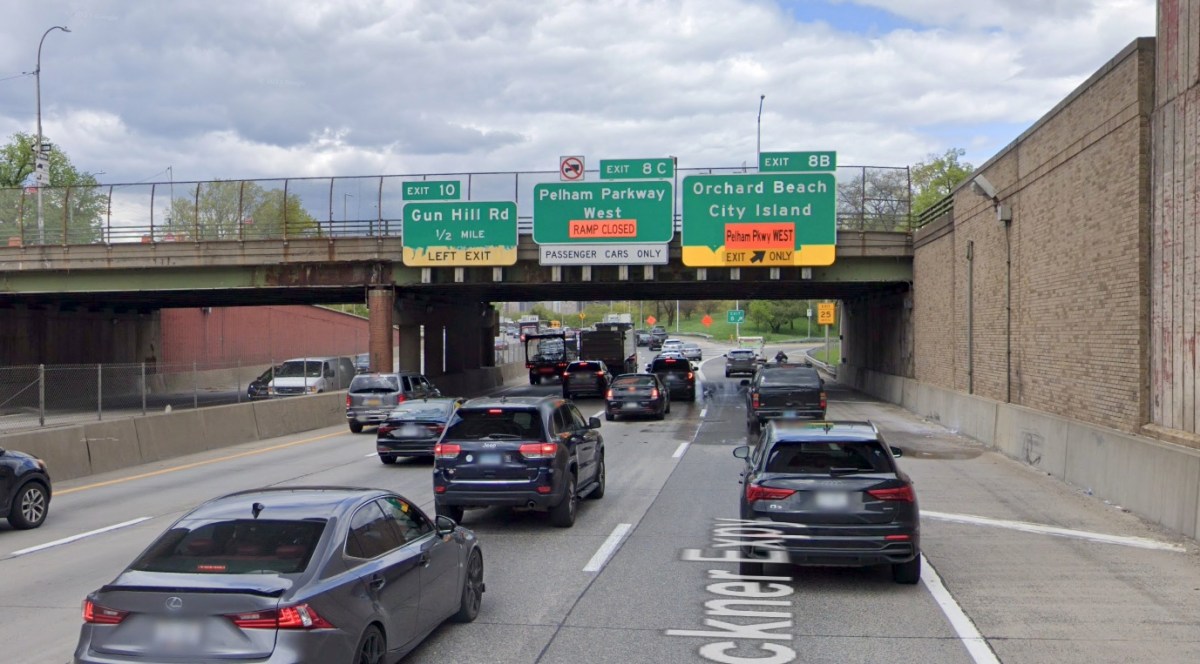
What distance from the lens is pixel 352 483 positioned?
17500mm

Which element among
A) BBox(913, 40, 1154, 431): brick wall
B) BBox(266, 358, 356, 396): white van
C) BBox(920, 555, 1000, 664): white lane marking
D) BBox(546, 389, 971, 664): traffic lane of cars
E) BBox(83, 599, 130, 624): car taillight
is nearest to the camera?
BBox(83, 599, 130, 624): car taillight

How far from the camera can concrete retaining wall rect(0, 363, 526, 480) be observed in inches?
755

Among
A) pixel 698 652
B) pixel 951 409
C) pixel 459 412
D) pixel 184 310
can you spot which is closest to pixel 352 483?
pixel 459 412

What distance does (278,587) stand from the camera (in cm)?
572

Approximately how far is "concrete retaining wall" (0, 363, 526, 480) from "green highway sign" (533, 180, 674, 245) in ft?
29.3

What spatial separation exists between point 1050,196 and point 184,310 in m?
48.2

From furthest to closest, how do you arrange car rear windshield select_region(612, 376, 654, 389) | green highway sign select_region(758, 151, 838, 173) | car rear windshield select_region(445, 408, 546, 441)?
green highway sign select_region(758, 151, 838, 173) < car rear windshield select_region(612, 376, 654, 389) < car rear windshield select_region(445, 408, 546, 441)

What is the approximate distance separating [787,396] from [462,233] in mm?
15039

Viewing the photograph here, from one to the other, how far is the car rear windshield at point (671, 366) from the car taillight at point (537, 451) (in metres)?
26.6

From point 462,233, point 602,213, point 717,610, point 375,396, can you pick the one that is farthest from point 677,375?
point 717,610

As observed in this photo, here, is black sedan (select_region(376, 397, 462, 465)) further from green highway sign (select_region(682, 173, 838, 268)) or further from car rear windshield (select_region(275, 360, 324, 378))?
car rear windshield (select_region(275, 360, 324, 378))

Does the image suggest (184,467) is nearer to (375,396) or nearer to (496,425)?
(375,396)

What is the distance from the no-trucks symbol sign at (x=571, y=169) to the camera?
119 ft

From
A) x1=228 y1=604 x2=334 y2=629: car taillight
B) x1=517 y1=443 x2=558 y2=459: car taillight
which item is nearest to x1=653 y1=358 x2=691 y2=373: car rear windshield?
x1=517 y1=443 x2=558 y2=459: car taillight
